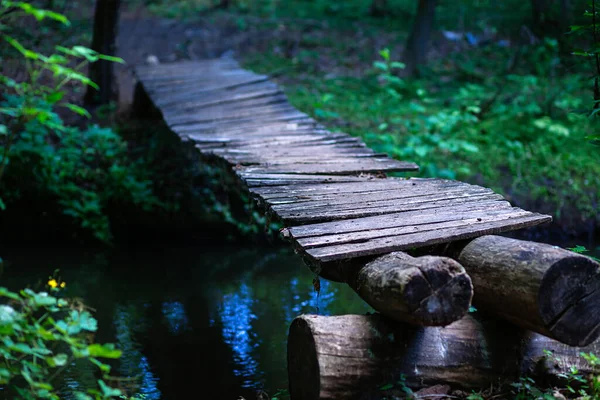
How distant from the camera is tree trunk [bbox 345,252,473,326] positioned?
2.68m

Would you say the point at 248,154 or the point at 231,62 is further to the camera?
the point at 231,62

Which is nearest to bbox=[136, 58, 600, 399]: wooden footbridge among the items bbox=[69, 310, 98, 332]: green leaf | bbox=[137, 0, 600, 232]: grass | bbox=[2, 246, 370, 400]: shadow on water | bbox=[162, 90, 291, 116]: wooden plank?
bbox=[69, 310, 98, 332]: green leaf

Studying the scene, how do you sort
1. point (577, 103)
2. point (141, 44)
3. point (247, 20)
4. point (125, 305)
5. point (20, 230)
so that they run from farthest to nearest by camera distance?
point (247, 20) < point (141, 44) < point (577, 103) < point (20, 230) < point (125, 305)

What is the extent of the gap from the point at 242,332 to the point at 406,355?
99.7 inches

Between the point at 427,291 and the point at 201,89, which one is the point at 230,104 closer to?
the point at 201,89

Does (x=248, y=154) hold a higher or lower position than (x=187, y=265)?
higher

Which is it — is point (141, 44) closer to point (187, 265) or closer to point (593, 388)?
point (187, 265)

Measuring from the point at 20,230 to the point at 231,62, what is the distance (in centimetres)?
391

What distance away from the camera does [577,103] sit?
29.3 feet

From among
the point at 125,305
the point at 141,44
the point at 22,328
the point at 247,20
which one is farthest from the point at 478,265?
the point at 247,20

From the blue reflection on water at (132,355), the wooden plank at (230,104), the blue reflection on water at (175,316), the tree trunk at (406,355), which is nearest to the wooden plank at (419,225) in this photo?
the tree trunk at (406,355)

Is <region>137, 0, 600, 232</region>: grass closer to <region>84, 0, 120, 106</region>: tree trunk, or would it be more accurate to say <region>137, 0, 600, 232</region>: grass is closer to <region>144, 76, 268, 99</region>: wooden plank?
<region>144, 76, 268, 99</region>: wooden plank

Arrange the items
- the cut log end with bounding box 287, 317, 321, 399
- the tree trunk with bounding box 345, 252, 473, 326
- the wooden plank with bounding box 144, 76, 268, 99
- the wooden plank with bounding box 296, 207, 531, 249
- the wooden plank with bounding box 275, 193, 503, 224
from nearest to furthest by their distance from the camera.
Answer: the tree trunk with bounding box 345, 252, 473, 326
the cut log end with bounding box 287, 317, 321, 399
the wooden plank with bounding box 296, 207, 531, 249
the wooden plank with bounding box 275, 193, 503, 224
the wooden plank with bounding box 144, 76, 268, 99

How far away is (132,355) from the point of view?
4.83m
